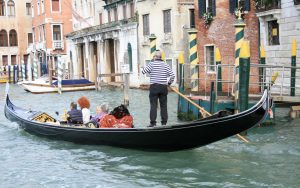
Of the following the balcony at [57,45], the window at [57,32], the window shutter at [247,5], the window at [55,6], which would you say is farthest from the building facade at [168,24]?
the window at [57,32]

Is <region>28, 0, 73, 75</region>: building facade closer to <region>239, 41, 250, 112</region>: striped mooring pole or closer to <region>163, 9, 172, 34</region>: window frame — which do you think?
<region>163, 9, 172, 34</region>: window frame

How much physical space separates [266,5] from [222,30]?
246 cm

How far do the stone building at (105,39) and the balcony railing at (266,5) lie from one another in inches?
288

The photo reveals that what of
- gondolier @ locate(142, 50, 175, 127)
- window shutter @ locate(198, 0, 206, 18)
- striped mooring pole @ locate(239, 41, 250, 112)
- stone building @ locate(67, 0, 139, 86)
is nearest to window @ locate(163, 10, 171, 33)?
stone building @ locate(67, 0, 139, 86)

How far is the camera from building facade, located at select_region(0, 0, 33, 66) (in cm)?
3716

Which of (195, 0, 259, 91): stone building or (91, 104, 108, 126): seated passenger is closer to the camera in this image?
(91, 104, 108, 126): seated passenger

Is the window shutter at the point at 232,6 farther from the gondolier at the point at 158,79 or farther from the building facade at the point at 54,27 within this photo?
the building facade at the point at 54,27

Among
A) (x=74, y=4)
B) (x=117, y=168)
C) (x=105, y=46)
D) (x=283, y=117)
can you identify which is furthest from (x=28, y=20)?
(x=117, y=168)

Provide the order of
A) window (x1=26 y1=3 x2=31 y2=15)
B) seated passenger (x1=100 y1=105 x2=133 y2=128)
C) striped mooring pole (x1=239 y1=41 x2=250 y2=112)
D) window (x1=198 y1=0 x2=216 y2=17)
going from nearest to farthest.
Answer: seated passenger (x1=100 y1=105 x2=133 y2=128)
striped mooring pole (x1=239 y1=41 x2=250 y2=112)
window (x1=198 y1=0 x2=216 y2=17)
window (x1=26 y1=3 x2=31 y2=15)

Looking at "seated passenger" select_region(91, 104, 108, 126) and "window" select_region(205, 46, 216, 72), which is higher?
"window" select_region(205, 46, 216, 72)

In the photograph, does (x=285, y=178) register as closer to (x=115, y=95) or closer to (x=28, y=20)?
(x=115, y=95)

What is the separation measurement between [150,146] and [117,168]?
0.62 meters

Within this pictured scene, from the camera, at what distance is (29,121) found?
9414 millimetres

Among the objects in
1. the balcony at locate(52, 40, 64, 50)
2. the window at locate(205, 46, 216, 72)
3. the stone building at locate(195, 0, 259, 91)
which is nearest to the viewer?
the stone building at locate(195, 0, 259, 91)
